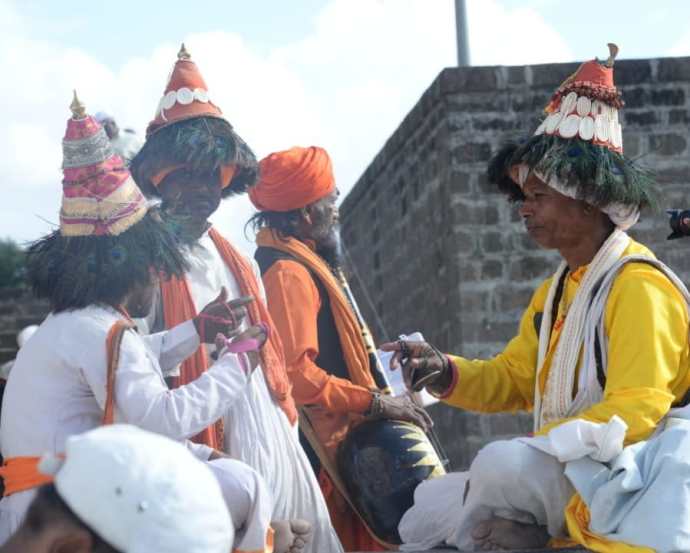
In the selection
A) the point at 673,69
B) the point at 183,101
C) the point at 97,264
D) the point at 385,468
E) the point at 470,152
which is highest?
the point at 183,101

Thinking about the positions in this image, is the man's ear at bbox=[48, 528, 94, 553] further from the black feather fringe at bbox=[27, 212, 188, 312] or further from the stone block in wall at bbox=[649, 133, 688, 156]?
the stone block in wall at bbox=[649, 133, 688, 156]

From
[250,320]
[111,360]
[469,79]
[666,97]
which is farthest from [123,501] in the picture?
[666,97]

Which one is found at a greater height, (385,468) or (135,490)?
(135,490)

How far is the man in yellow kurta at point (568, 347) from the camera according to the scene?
467 centimetres

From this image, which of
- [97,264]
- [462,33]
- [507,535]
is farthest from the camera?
[462,33]

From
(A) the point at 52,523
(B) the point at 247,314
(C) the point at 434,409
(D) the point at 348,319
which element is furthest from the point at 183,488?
(C) the point at 434,409

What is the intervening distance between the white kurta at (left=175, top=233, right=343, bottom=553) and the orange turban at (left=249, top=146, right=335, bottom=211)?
43.3 inches

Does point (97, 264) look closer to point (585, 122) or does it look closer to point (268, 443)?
point (268, 443)

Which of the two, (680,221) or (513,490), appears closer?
(513,490)

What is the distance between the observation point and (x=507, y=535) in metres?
4.78

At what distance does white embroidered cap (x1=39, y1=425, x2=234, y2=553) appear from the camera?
2436 mm

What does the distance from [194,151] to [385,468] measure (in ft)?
4.68

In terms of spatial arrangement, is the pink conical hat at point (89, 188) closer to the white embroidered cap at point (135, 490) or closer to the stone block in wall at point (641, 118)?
the white embroidered cap at point (135, 490)

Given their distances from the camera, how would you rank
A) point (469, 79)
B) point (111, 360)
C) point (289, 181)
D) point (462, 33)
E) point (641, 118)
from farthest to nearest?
point (462, 33) → point (641, 118) → point (469, 79) → point (289, 181) → point (111, 360)
